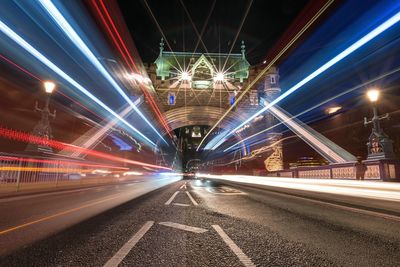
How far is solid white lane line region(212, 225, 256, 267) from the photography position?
325 cm

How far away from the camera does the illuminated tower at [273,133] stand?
41.4 meters

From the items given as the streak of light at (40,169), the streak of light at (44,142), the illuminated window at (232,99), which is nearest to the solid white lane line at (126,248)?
the streak of light at (40,169)

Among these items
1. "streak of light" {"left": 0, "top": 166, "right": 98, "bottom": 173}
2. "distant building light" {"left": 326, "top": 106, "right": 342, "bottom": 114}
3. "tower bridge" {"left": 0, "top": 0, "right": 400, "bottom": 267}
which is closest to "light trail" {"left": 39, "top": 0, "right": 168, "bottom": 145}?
"tower bridge" {"left": 0, "top": 0, "right": 400, "bottom": 267}

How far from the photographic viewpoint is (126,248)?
3869mm

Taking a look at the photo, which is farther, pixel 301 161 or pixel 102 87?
pixel 301 161

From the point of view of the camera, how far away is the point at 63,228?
529 cm

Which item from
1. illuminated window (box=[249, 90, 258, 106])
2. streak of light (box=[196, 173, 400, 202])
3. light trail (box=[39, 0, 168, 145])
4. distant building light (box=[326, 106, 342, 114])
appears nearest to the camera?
streak of light (box=[196, 173, 400, 202])

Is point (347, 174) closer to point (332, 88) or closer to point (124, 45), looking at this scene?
point (332, 88)

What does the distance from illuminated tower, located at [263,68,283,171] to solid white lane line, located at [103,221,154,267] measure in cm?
3811

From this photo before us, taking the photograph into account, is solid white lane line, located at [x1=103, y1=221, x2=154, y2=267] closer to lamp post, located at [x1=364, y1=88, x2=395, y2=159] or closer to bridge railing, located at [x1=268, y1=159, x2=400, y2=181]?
bridge railing, located at [x1=268, y1=159, x2=400, y2=181]

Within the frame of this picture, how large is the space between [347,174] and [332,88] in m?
18.5

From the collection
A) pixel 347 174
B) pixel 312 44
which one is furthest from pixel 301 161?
pixel 347 174

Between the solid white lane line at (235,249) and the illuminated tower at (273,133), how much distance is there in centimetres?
3784

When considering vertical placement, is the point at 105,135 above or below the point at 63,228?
above
